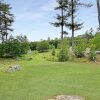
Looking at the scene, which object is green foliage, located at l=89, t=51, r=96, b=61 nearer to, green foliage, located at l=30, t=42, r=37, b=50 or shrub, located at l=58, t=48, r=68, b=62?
shrub, located at l=58, t=48, r=68, b=62

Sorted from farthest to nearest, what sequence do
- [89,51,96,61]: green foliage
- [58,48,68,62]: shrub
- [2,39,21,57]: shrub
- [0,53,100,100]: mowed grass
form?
[2,39,21,57]: shrub → [58,48,68,62]: shrub → [89,51,96,61]: green foliage → [0,53,100,100]: mowed grass

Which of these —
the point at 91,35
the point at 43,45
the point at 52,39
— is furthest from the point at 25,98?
the point at 52,39

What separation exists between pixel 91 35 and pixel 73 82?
27.9 meters

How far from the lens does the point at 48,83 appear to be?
11.8m

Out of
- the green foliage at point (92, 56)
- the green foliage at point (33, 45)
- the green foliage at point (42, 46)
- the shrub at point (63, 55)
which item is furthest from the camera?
the green foliage at point (33, 45)

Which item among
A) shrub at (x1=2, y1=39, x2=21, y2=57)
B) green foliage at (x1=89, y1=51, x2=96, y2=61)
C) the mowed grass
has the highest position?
shrub at (x1=2, y1=39, x2=21, y2=57)

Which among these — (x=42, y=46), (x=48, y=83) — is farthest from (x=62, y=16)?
(x=48, y=83)

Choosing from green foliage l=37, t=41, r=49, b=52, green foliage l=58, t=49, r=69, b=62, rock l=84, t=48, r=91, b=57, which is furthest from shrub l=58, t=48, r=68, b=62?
green foliage l=37, t=41, r=49, b=52

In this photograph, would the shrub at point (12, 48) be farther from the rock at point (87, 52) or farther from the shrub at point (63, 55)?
the rock at point (87, 52)

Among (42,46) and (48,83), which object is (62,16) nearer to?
(42,46)

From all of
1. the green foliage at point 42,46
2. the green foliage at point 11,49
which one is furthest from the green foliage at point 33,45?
the green foliage at point 11,49

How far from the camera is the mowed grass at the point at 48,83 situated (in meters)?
9.80

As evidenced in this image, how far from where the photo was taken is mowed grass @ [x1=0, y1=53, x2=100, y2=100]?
980 cm

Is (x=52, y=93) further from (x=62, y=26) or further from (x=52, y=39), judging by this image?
(x=52, y=39)
